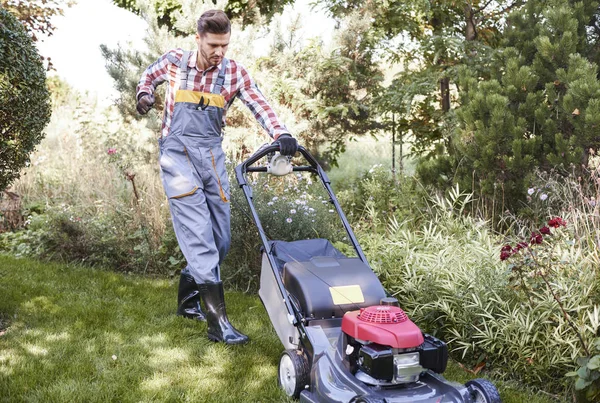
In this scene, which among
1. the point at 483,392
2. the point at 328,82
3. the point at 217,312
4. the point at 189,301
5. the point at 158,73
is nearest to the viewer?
the point at 483,392

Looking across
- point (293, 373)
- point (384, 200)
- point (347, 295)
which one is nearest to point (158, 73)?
point (347, 295)

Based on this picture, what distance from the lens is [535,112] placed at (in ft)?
16.8

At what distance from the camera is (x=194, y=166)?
3789 mm

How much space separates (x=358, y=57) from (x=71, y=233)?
3809 mm

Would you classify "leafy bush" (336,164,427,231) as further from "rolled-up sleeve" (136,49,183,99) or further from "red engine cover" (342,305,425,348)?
"red engine cover" (342,305,425,348)

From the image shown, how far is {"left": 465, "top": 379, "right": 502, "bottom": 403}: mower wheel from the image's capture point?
253 cm

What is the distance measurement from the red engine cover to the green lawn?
651 millimetres

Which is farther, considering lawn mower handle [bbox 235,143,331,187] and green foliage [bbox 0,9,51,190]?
green foliage [bbox 0,9,51,190]

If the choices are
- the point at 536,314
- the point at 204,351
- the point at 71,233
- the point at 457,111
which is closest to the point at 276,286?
the point at 204,351

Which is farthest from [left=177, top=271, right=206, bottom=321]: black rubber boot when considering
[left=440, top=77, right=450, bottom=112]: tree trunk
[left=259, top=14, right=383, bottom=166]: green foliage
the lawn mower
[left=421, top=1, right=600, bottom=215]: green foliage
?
[left=440, top=77, right=450, bottom=112]: tree trunk

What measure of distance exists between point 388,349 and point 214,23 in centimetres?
195

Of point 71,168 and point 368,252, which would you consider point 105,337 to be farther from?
point 71,168

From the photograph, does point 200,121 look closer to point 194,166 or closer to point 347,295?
point 194,166

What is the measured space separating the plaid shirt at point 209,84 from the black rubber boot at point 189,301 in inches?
39.1
